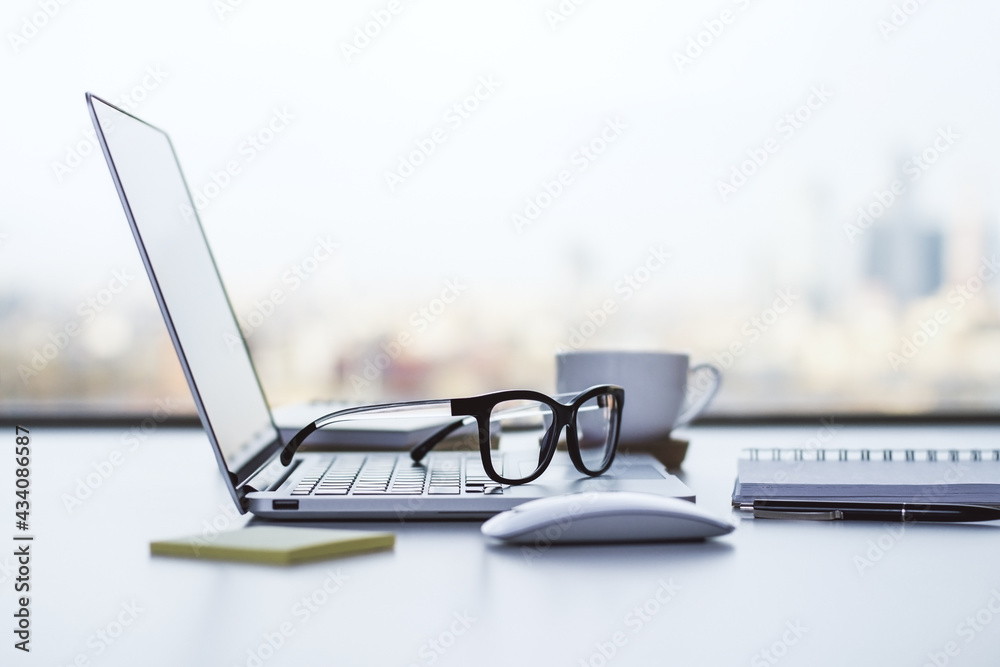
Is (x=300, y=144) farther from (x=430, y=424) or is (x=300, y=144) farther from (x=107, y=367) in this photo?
(x=430, y=424)

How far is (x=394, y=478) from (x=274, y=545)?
0.25 m

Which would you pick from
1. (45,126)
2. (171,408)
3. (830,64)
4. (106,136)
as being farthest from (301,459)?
(830,64)

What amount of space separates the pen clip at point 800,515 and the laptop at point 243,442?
2.7 inches

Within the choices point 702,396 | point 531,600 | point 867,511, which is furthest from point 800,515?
point 702,396

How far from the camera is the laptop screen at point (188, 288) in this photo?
695mm

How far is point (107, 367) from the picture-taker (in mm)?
1934

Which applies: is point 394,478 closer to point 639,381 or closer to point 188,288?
point 188,288

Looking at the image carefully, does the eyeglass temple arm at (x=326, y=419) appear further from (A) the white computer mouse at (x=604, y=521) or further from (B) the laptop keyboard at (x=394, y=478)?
(A) the white computer mouse at (x=604, y=521)

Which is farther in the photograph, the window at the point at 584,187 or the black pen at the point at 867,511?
the window at the point at 584,187

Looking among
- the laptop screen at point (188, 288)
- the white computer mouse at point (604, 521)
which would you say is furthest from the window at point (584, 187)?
the white computer mouse at point (604, 521)

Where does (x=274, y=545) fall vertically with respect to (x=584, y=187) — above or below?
below

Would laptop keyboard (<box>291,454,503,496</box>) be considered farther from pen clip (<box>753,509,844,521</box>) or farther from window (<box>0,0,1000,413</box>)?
window (<box>0,0,1000,413</box>)

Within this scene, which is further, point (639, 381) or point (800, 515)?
point (639, 381)

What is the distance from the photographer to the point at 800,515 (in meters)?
0.71
